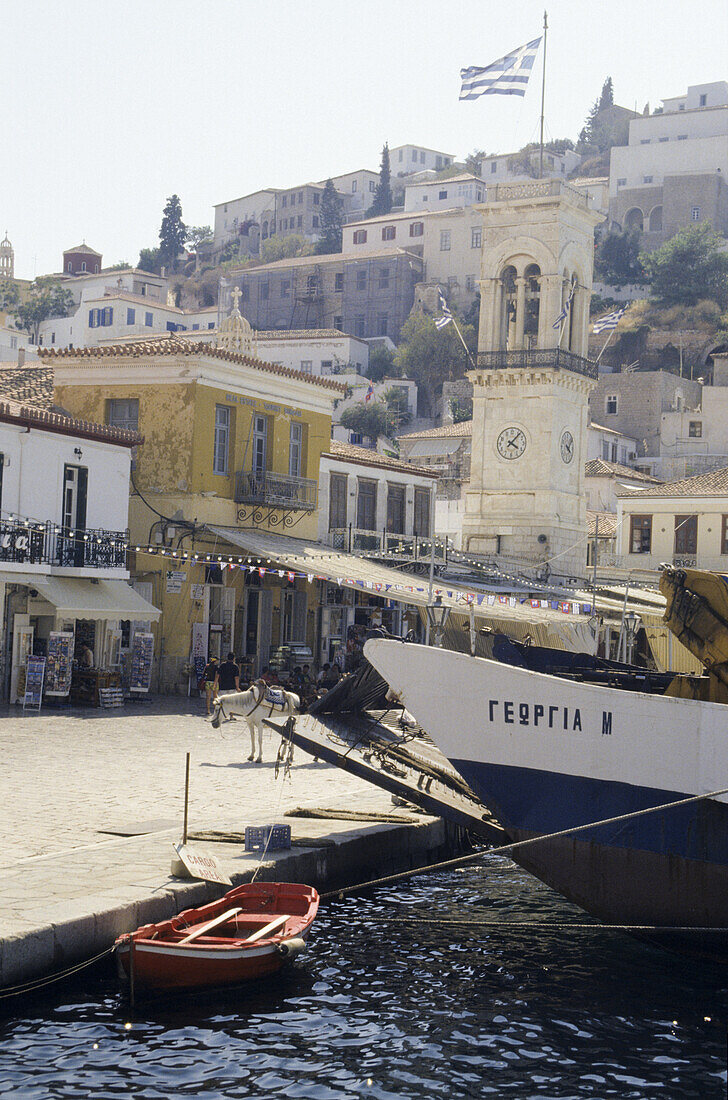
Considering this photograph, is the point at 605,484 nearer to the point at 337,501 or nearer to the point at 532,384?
the point at 532,384

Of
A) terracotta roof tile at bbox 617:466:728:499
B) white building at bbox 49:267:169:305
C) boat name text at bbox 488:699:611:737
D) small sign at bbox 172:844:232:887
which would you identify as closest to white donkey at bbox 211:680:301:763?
boat name text at bbox 488:699:611:737

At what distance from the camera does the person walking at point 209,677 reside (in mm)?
28719

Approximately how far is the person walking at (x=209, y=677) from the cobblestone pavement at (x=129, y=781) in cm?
214

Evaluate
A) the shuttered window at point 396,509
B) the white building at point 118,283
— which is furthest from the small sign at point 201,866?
the white building at point 118,283

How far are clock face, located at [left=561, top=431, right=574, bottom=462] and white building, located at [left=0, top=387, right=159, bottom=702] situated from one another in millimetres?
21890

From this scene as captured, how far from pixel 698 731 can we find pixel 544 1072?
3.93 m

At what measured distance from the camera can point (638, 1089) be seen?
30.7 feet

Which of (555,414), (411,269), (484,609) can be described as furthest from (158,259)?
(484,609)

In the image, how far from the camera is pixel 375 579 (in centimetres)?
3011

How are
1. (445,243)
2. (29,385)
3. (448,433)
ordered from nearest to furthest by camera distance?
1. (29,385)
2. (448,433)
3. (445,243)

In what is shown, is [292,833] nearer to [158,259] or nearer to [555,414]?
[555,414]

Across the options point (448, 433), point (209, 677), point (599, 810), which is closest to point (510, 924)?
point (599, 810)

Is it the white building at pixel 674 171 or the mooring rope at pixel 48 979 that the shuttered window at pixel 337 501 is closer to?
the mooring rope at pixel 48 979

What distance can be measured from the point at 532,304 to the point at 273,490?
777 inches
